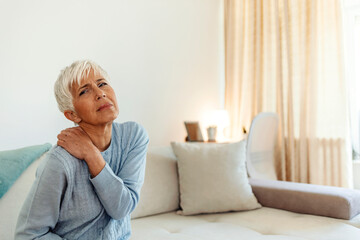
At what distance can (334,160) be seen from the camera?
2936 mm

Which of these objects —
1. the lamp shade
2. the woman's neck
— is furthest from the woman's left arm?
the lamp shade

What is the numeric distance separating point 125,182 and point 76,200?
0.63 feet

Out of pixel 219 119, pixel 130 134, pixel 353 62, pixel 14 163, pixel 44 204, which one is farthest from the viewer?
pixel 219 119

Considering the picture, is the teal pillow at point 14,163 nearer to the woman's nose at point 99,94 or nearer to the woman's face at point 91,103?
the woman's face at point 91,103

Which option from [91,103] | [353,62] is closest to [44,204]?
[91,103]

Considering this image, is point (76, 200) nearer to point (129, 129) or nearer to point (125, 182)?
point (125, 182)

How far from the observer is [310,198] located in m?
1.93

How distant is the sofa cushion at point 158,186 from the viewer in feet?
6.55

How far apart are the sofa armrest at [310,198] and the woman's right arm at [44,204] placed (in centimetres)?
142

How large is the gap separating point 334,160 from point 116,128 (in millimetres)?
2299

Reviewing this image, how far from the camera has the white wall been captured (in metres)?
2.11

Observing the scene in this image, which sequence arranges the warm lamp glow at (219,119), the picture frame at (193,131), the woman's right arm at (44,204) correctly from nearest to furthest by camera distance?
the woman's right arm at (44,204), the picture frame at (193,131), the warm lamp glow at (219,119)

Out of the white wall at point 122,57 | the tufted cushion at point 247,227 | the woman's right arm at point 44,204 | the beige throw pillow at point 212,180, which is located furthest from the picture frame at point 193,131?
the woman's right arm at point 44,204

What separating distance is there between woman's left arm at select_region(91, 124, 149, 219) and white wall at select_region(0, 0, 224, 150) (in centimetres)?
113
